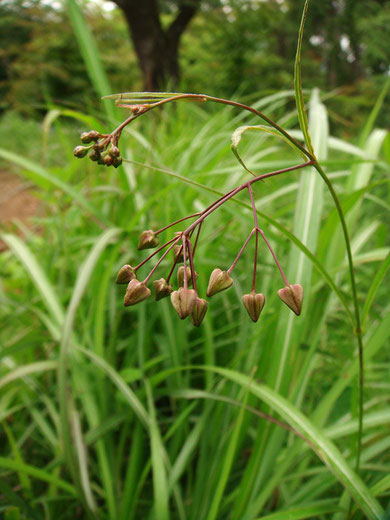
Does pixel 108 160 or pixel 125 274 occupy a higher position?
pixel 108 160

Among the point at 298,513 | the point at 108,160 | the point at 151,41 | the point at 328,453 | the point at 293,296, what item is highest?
the point at 151,41

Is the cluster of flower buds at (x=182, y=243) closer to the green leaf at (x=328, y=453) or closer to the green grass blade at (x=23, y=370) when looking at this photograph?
the green leaf at (x=328, y=453)

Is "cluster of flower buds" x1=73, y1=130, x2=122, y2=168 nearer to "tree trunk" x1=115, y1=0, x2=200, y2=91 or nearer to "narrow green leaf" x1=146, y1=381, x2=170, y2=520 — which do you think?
"narrow green leaf" x1=146, y1=381, x2=170, y2=520

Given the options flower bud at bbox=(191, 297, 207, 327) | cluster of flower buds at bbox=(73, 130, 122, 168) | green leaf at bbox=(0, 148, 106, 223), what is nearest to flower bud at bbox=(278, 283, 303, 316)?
flower bud at bbox=(191, 297, 207, 327)

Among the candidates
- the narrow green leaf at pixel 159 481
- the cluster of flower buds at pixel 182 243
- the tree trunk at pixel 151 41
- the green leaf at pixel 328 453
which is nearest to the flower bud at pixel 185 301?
the cluster of flower buds at pixel 182 243

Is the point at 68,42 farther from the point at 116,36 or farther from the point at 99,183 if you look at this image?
the point at 99,183

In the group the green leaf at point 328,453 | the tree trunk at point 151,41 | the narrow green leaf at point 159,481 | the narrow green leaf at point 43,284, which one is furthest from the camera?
the tree trunk at point 151,41

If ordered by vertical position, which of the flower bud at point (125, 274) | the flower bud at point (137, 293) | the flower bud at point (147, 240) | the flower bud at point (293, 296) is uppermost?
the flower bud at point (147, 240)

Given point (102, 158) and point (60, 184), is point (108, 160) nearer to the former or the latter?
point (102, 158)

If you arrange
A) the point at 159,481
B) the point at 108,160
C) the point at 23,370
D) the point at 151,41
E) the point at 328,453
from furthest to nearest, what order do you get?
the point at 151,41, the point at 23,370, the point at 159,481, the point at 328,453, the point at 108,160

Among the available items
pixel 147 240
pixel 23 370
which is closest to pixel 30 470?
pixel 23 370

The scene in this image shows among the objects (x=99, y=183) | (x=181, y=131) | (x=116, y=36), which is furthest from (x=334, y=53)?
(x=116, y=36)
